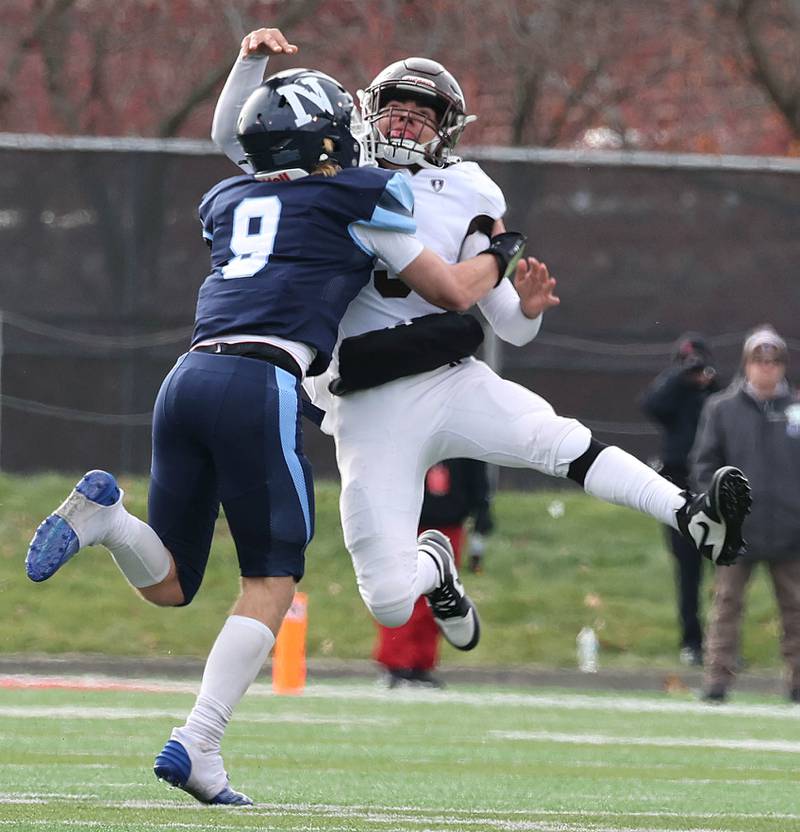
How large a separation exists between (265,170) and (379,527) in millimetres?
1239

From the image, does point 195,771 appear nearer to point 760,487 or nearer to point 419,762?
point 419,762

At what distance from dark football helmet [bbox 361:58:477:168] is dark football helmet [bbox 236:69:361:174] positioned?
2.20ft

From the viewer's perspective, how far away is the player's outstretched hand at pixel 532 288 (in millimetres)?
6539

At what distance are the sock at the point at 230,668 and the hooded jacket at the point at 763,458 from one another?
5853 mm

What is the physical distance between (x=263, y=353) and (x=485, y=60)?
16837mm

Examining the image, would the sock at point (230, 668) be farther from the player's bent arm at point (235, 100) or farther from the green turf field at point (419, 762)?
the player's bent arm at point (235, 100)

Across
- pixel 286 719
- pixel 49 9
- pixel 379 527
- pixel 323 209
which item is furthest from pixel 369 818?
pixel 49 9

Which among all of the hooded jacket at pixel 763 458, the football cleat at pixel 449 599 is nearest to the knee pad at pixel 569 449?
the football cleat at pixel 449 599

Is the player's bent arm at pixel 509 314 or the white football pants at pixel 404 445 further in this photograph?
the player's bent arm at pixel 509 314

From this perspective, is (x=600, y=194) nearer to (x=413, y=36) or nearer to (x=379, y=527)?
(x=413, y=36)

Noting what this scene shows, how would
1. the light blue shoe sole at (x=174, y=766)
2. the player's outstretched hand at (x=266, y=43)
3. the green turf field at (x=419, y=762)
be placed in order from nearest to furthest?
1. the light blue shoe sole at (x=174, y=766)
2. the green turf field at (x=419, y=762)
3. the player's outstretched hand at (x=266, y=43)

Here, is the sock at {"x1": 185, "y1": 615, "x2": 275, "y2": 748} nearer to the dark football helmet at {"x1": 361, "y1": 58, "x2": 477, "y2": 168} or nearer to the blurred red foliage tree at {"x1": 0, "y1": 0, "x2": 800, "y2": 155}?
the dark football helmet at {"x1": 361, "y1": 58, "x2": 477, "y2": 168}

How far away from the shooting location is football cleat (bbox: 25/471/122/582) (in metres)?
5.41

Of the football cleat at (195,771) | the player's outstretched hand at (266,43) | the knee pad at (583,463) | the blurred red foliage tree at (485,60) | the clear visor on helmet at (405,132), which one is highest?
the blurred red foliage tree at (485,60)
